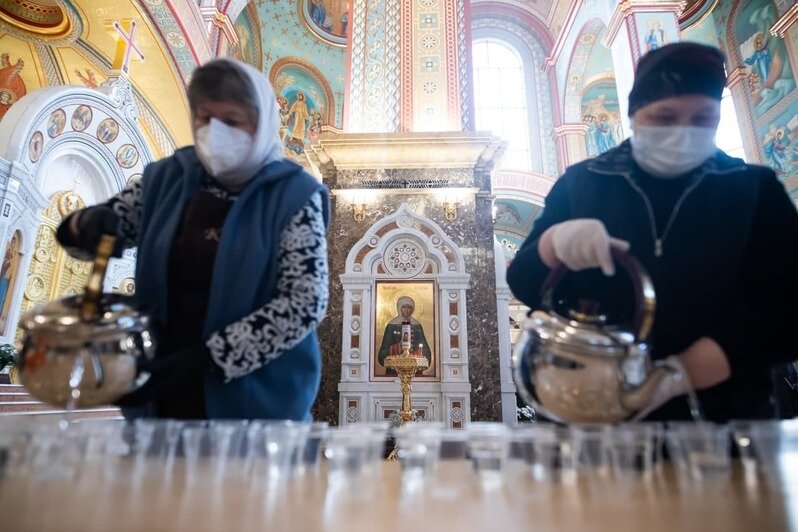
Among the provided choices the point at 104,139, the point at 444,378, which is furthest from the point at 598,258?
the point at 104,139

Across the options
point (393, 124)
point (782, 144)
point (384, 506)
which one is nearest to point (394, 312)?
point (393, 124)

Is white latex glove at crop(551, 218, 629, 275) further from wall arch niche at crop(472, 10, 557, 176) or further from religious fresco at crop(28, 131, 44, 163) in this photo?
wall arch niche at crop(472, 10, 557, 176)

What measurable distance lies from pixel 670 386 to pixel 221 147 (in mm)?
977

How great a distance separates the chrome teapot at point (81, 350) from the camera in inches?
29.4

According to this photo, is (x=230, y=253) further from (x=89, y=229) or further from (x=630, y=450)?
(x=630, y=450)

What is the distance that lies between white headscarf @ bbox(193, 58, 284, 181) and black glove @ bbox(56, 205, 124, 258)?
261 millimetres

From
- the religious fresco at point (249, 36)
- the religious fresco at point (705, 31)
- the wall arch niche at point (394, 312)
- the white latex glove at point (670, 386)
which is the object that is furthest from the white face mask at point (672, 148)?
the religious fresco at point (249, 36)

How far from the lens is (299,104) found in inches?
543

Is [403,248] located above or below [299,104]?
below

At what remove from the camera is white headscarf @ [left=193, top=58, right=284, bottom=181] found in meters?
1.09

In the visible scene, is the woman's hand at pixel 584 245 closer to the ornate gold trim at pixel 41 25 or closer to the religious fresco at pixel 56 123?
the religious fresco at pixel 56 123

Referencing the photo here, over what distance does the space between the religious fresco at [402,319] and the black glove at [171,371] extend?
425 cm

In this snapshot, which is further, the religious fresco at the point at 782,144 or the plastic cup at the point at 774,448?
the religious fresco at the point at 782,144

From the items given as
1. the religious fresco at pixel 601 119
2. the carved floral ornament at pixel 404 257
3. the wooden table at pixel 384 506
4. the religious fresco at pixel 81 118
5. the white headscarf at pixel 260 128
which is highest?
the religious fresco at pixel 601 119
